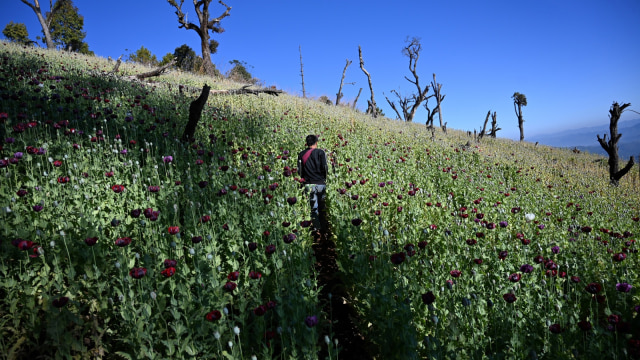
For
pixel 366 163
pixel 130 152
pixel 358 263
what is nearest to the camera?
pixel 358 263

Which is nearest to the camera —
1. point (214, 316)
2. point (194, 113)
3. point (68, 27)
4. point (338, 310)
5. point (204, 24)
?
point (214, 316)

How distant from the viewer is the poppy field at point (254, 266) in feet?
8.16

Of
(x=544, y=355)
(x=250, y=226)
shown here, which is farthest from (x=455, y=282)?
(x=250, y=226)

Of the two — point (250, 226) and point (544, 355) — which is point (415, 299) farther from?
point (250, 226)

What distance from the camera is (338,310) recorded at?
3832mm

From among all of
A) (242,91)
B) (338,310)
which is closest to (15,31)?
(242,91)

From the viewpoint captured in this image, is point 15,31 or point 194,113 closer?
point 194,113

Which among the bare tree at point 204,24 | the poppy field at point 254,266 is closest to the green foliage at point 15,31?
the bare tree at point 204,24

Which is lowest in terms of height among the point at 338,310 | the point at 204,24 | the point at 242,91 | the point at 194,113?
the point at 338,310

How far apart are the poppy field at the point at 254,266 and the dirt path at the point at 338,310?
0.48ft

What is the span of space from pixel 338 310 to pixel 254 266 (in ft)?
4.05

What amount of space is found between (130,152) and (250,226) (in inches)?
137

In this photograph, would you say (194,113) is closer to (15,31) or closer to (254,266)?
(254,266)

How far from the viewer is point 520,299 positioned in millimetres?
3363
